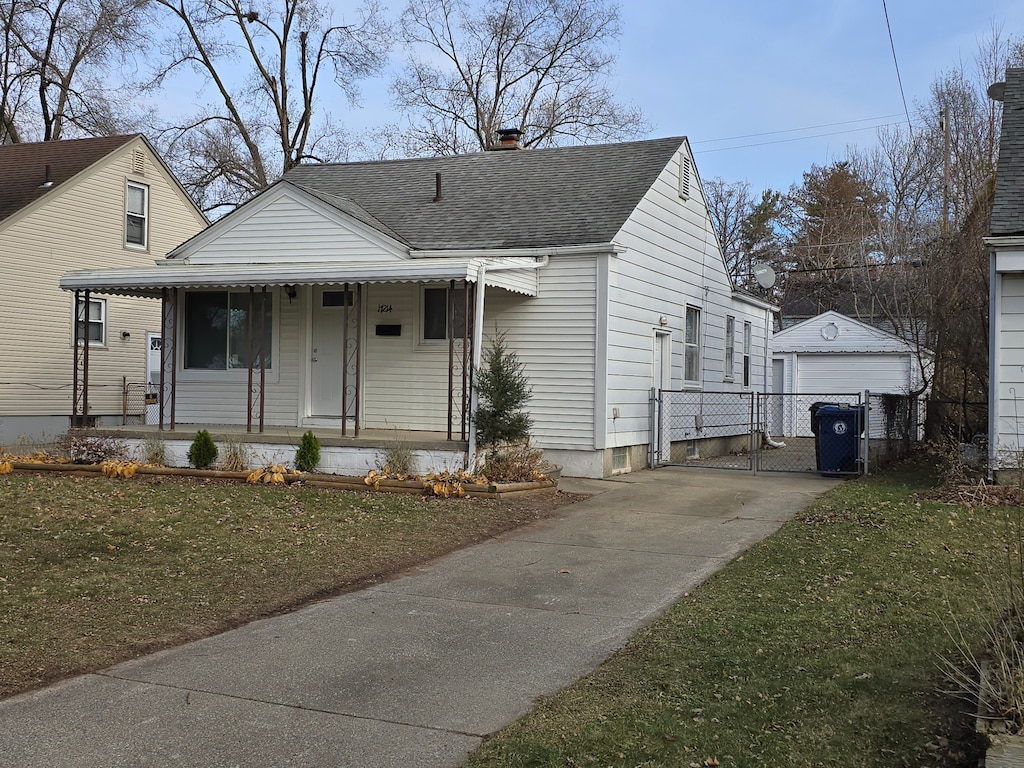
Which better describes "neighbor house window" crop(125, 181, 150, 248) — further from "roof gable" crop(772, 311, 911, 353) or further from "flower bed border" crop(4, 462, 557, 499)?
"roof gable" crop(772, 311, 911, 353)

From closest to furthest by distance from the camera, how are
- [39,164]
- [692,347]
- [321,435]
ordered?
[321,435] → [692,347] → [39,164]

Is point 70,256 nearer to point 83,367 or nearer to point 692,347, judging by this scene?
point 83,367

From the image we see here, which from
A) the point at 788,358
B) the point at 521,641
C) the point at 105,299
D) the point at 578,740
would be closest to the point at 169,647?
the point at 521,641

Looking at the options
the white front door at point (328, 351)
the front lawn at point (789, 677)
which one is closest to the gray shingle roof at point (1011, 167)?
the front lawn at point (789, 677)

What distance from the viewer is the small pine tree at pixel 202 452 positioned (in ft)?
44.5

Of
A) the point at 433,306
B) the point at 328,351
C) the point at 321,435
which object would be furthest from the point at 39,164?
the point at 321,435

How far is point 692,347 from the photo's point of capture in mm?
18062

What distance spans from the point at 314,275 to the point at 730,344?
9991mm

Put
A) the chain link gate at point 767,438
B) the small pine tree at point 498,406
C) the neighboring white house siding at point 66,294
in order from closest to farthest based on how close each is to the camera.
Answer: the small pine tree at point 498,406
the chain link gate at point 767,438
the neighboring white house siding at point 66,294

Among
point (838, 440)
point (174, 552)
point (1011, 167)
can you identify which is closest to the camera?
point (174, 552)

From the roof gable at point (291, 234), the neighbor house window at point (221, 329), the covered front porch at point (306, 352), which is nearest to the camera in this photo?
the covered front porch at point (306, 352)

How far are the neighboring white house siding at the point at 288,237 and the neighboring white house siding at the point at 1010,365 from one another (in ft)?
27.3

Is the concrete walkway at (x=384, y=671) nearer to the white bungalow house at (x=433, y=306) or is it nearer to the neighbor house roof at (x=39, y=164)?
the white bungalow house at (x=433, y=306)

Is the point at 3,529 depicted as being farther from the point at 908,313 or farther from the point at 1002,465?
the point at 908,313
